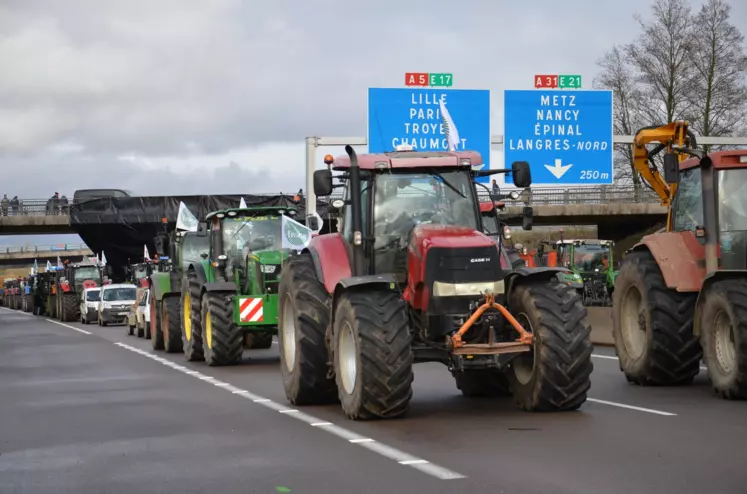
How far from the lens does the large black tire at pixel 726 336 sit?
12.8 meters

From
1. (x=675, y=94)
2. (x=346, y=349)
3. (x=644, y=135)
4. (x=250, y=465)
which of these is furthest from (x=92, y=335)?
(x=675, y=94)

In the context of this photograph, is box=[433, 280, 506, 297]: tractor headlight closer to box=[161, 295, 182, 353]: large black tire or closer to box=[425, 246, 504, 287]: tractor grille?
box=[425, 246, 504, 287]: tractor grille

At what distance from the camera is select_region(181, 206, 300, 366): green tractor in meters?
20.6

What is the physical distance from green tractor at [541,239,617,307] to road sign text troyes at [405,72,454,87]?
54.2 feet

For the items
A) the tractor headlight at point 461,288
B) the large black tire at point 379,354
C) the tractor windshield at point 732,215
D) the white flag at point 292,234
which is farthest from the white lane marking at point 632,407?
the white flag at point 292,234

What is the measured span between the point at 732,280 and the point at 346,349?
13.6 ft

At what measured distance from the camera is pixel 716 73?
190 feet

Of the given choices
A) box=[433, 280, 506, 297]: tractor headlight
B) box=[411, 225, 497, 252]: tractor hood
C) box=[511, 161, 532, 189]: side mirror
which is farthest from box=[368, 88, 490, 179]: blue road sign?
box=[433, 280, 506, 297]: tractor headlight

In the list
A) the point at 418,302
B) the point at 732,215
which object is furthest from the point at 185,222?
the point at 418,302

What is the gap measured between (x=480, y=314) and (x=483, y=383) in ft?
7.88

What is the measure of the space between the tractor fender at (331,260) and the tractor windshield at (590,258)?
33.7 m

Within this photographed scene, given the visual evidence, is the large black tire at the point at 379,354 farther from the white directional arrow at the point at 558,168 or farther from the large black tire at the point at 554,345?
the white directional arrow at the point at 558,168

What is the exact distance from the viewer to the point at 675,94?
58.5 meters

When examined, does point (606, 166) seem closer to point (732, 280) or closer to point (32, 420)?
point (732, 280)
